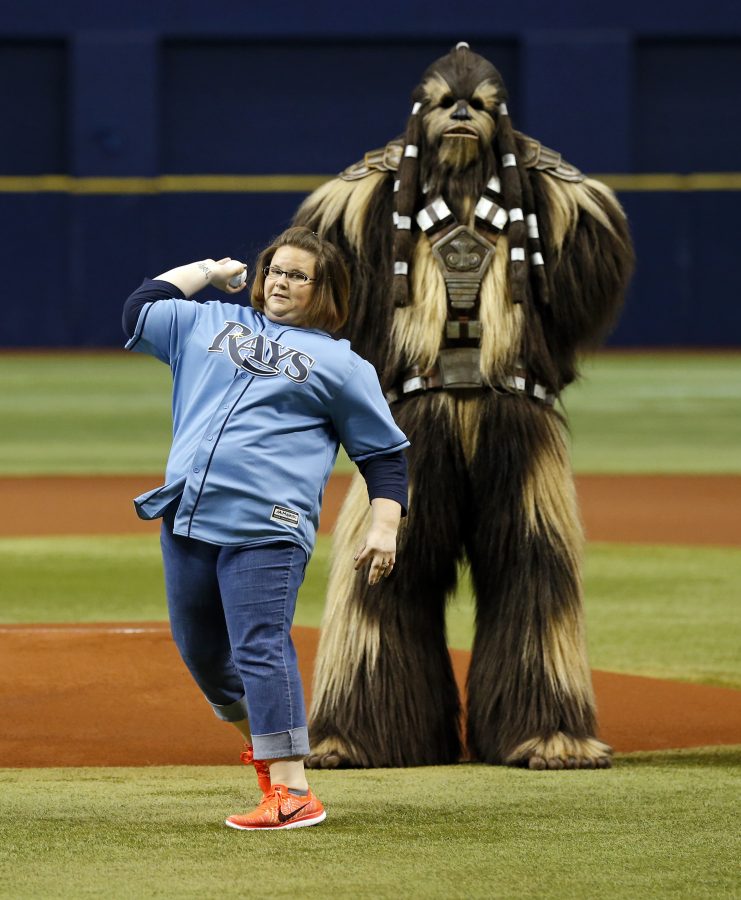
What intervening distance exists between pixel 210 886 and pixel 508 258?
86.4 inches

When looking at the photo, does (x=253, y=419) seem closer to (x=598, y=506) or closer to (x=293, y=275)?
(x=293, y=275)

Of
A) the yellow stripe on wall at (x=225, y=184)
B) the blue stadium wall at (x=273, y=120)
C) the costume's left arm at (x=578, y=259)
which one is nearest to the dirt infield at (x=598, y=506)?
the costume's left arm at (x=578, y=259)

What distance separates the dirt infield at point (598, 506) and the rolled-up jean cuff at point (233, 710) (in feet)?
21.3

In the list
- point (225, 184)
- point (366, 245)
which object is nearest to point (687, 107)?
point (225, 184)

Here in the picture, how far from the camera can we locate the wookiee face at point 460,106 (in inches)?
203

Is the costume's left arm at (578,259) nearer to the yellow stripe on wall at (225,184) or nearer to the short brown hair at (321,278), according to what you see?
the short brown hair at (321,278)

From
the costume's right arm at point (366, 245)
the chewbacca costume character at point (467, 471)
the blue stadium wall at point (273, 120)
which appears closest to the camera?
the chewbacca costume character at point (467, 471)

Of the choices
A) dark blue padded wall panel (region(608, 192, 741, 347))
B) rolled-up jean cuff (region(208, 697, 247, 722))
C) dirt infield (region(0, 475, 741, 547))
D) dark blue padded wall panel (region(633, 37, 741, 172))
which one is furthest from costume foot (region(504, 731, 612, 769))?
dark blue padded wall panel (region(633, 37, 741, 172))

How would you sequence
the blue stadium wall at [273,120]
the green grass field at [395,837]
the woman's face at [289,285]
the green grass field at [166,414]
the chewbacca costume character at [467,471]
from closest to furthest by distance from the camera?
1. the green grass field at [395,837]
2. the woman's face at [289,285]
3. the chewbacca costume character at [467,471]
4. the green grass field at [166,414]
5. the blue stadium wall at [273,120]

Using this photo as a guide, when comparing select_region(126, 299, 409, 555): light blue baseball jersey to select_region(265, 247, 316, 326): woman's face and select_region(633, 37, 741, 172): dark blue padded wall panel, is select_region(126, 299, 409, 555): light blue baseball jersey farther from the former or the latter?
select_region(633, 37, 741, 172): dark blue padded wall panel

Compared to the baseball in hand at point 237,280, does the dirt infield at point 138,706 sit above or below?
below

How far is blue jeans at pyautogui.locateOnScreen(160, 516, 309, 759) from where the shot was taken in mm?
4069

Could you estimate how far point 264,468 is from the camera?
411 cm

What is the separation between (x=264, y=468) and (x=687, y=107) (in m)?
25.1
